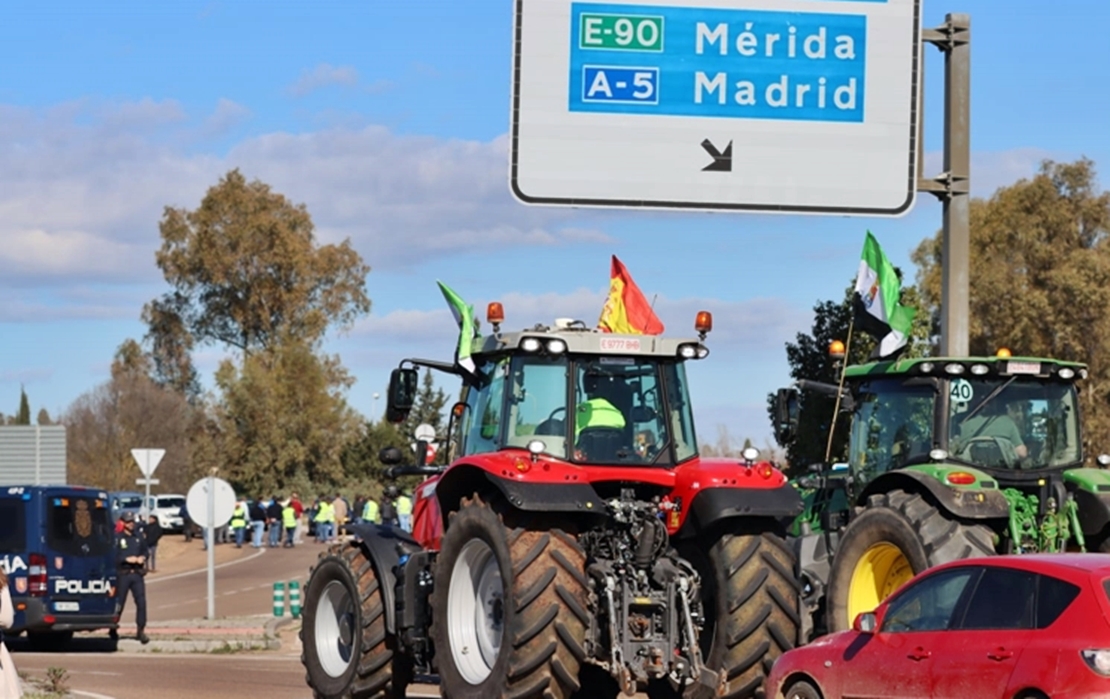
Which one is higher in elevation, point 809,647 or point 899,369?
point 899,369

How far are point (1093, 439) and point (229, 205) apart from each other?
35800mm

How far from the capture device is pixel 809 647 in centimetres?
1183

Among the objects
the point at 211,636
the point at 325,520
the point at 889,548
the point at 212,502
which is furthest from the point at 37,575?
the point at 325,520

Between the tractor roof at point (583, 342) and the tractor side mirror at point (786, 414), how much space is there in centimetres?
89

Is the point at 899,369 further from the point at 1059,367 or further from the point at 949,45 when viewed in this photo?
the point at 949,45

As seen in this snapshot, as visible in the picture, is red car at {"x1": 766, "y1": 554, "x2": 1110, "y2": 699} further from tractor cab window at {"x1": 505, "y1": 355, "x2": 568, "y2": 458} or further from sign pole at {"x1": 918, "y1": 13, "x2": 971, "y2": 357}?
sign pole at {"x1": 918, "y1": 13, "x2": 971, "y2": 357}

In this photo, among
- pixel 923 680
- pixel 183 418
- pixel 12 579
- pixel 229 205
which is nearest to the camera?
pixel 923 680

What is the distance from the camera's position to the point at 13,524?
24156mm

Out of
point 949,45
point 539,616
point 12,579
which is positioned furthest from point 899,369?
point 12,579

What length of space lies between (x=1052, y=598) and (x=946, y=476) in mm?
4301

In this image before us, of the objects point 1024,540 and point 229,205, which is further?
point 229,205

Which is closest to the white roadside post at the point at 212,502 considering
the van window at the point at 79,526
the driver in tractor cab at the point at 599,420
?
the van window at the point at 79,526

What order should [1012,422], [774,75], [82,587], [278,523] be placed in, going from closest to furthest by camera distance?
[774,75] → [1012,422] → [82,587] → [278,523]

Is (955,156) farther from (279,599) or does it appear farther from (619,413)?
(279,599)
